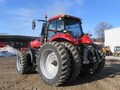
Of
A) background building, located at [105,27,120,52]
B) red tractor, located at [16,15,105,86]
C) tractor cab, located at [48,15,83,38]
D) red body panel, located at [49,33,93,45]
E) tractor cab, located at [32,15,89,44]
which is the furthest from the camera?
background building, located at [105,27,120,52]

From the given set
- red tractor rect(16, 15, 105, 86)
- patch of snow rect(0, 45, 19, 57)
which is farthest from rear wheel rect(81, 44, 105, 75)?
patch of snow rect(0, 45, 19, 57)

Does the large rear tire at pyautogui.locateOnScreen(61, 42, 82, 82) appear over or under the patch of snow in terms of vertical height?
over

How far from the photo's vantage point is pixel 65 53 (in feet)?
26.0

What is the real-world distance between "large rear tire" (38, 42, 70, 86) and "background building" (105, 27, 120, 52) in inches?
1637

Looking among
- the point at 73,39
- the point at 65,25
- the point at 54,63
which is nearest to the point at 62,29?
the point at 65,25

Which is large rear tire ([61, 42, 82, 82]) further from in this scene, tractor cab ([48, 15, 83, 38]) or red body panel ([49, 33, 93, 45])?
tractor cab ([48, 15, 83, 38])

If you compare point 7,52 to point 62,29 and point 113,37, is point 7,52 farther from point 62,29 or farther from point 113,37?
point 62,29

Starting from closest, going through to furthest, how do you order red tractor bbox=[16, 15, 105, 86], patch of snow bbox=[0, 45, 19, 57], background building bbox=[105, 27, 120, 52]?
red tractor bbox=[16, 15, 105, 86], patch of snow bbox=[0, 45, 19, 57], background building bbox=[105, 27, 120, 52]

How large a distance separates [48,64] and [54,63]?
497mm

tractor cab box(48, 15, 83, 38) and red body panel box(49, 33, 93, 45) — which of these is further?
tractor cab box(48, 15, 83, 38)

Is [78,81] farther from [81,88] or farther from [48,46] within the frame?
[48,46]

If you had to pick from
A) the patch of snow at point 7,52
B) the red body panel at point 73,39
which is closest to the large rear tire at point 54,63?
the red body panel at point 73,39

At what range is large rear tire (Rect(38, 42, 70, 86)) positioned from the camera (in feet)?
26.0

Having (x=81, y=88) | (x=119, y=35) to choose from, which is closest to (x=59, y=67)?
(x=81, y=88)
